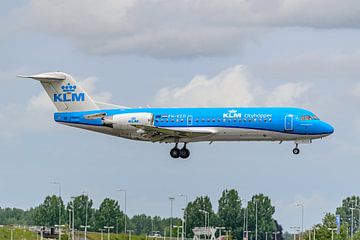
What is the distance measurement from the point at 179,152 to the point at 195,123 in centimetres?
581

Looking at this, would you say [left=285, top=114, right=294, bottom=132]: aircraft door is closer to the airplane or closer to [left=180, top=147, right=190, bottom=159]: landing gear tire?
the airplane

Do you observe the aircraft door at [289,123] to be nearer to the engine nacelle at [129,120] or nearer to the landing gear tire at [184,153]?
the landing gear tire at [184,153]

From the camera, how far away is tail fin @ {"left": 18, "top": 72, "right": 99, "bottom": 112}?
515 ft

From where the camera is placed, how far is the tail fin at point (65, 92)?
157m

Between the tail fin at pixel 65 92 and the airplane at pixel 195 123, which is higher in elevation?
the tail fin at pixel 65 92

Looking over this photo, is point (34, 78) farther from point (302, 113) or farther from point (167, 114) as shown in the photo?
point (302, 113)

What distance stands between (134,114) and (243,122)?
12.3 m

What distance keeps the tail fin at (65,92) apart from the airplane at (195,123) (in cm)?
17

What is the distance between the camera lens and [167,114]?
150 meters

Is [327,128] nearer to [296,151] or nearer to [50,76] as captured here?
[296,151]

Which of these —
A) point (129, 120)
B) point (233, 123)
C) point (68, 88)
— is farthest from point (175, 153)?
point (68, 88)

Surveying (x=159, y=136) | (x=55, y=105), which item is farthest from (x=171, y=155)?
(x=55, y=105)

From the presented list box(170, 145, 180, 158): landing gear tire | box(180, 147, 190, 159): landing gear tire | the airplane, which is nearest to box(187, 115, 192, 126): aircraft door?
the airplane

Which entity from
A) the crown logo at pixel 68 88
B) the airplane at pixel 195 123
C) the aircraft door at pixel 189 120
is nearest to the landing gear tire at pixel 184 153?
the airplane at pixel 195 123
